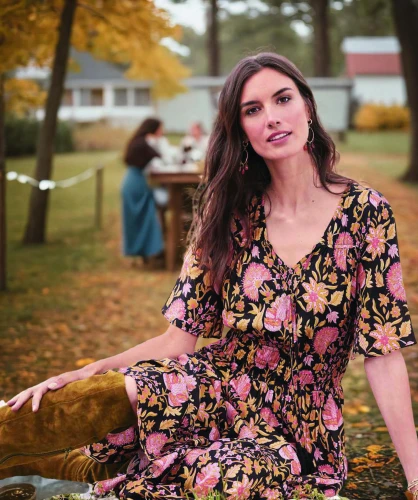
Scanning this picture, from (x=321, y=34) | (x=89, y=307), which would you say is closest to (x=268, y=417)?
(x=89, y=307)

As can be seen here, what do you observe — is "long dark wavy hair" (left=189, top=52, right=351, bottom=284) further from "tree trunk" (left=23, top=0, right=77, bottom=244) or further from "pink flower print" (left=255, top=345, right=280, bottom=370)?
"tree trunk" (left=23, top=0, right=77, bottom=244)

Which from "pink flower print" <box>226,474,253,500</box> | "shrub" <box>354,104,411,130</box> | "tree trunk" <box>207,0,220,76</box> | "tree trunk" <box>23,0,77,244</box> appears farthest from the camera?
"tree trunk" <box>207,0,220,76</box>

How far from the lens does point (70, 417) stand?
1978 millimetres

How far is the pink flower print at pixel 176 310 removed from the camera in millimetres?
2309

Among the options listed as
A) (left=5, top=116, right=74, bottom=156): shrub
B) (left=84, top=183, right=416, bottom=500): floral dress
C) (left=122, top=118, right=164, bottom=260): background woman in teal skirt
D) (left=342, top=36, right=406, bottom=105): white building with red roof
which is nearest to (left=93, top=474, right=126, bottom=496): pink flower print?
(left=84, top=183, right=416, bottom=500): floral dress

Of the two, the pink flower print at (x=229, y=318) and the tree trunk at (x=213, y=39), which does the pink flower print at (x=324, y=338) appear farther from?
the tree trunk at (x=213, y=39)

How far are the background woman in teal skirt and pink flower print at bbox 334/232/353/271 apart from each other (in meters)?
5.32

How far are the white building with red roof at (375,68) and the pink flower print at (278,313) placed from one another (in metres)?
29.4

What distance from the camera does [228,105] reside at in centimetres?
224

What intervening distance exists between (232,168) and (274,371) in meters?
0.66

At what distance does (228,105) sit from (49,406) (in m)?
1.05

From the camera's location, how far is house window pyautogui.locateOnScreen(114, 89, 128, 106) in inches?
1333

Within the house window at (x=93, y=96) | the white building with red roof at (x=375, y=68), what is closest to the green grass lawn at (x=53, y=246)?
the white building with red roof at (x=375, y=68)

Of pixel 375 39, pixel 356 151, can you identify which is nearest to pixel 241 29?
pixel 375 39
